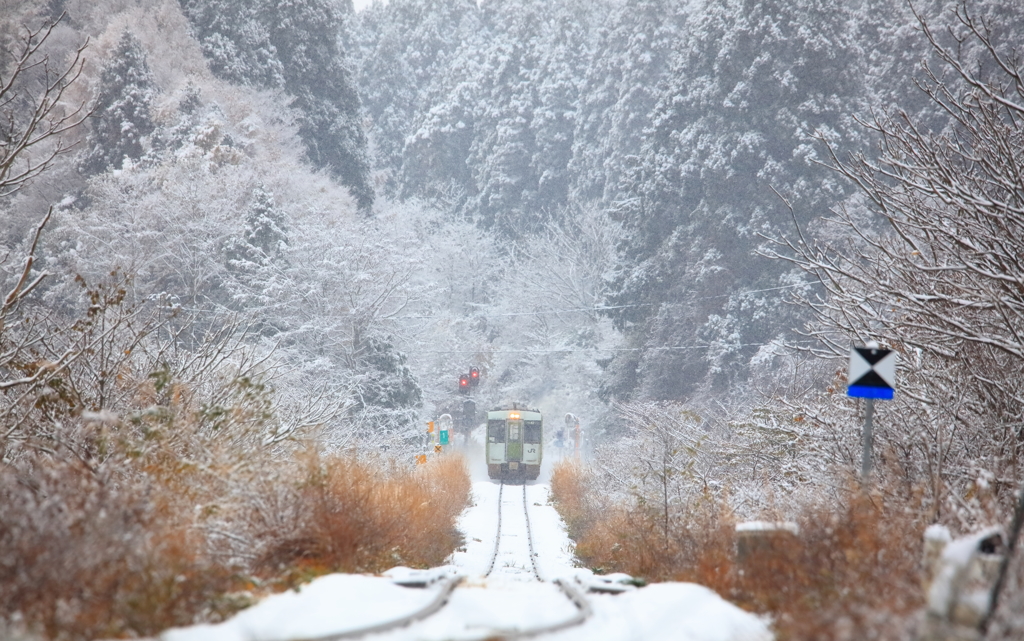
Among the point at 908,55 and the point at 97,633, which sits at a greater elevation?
the point at 908,55

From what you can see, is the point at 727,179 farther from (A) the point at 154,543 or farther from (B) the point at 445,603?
(A) the point at 154,543

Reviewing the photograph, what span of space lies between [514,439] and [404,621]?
1114 inches

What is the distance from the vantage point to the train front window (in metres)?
33.8

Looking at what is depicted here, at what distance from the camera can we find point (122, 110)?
36.8 metres

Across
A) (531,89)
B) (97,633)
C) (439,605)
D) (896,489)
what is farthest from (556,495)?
(531,89)

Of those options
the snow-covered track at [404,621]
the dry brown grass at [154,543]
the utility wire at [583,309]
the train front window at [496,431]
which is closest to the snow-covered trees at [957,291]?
the snow-covered track at [404,621]

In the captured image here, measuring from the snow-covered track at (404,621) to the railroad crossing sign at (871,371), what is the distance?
4.59 meters

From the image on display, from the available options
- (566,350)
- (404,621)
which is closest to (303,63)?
(566,350)

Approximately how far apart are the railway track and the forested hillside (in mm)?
1620

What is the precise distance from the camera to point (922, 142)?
912 cm

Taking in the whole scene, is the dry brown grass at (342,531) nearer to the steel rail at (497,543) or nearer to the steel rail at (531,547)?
the steel rail at (497,543)

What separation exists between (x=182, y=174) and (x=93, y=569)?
1248 inches

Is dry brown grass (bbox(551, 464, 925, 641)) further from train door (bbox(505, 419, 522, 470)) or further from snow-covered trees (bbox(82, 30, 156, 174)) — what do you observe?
snow-covered trees (bbox(82, 30, 156, 174))

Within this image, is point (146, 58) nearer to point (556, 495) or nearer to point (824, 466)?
point (556, 495)
